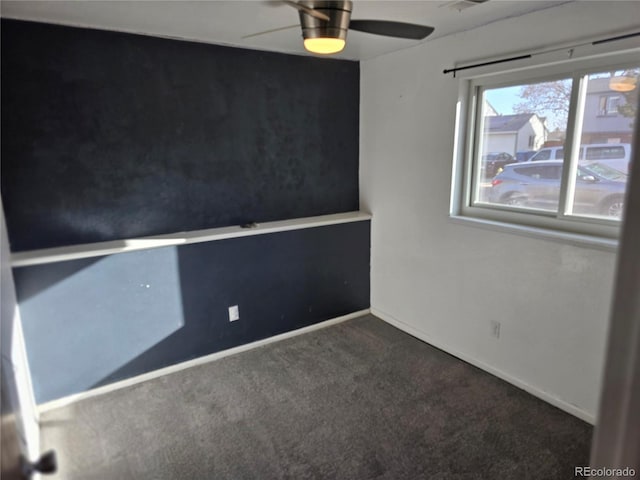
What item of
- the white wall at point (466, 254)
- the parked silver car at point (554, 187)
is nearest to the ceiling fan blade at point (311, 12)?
the white wall at point (466, 254)

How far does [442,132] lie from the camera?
2.84 m

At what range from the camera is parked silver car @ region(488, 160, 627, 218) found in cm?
211

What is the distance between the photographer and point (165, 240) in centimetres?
269

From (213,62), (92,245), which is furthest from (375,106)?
(92,245)

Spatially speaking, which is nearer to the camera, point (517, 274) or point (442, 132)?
point (517, 274)

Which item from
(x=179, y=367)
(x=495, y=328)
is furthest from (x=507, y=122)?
(x=179, y=367)

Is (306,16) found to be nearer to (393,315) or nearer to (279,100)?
(279,100)

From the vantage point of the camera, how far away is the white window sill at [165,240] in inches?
91.5

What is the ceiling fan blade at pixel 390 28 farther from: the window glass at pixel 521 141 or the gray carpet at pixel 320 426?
the gray carpet at pixel 320 426

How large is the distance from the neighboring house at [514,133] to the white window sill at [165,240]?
1236mm

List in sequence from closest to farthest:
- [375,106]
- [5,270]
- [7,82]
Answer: [5,270] < [7,82] < [375,106]

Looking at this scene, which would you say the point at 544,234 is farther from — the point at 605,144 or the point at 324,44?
the point at 324,44

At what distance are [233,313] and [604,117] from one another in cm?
260

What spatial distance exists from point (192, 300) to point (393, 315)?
1698mm
